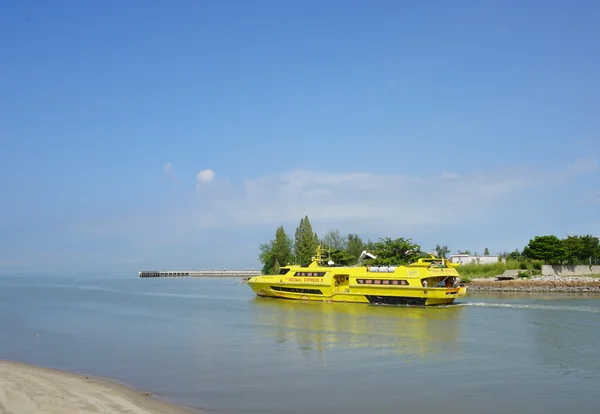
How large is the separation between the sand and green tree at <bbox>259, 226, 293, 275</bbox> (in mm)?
86725

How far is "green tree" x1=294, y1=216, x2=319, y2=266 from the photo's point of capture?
96.4 meters

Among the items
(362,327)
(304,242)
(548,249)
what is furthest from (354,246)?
(362,327)

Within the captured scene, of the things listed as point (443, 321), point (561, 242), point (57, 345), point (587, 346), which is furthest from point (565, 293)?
point (57, 345)

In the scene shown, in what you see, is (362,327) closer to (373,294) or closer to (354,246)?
(373,294)

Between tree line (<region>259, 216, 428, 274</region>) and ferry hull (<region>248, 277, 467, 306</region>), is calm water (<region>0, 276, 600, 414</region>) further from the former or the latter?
tree line (<region>259, 216, 428, 274</region>)

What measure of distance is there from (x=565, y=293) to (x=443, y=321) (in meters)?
35.8

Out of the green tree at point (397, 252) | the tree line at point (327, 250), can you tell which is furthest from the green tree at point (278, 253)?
the green tree at point (397, 252)

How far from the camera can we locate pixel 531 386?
17531mm

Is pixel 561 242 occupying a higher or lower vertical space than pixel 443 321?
higher

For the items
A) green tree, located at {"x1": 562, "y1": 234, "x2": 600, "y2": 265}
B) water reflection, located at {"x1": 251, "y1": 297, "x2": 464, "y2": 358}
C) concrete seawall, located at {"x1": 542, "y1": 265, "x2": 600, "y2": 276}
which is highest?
green tree, located at {"x1": 562, "y1": 234, "x2": 600, "y2": 265}

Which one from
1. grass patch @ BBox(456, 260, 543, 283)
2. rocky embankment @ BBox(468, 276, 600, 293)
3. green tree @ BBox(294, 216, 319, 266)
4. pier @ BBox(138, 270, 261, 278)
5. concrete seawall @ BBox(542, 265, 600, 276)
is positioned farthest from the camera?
pier @ BBox(138, 270, 261, 278)

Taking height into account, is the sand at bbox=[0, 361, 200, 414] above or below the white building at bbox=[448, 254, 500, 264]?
below

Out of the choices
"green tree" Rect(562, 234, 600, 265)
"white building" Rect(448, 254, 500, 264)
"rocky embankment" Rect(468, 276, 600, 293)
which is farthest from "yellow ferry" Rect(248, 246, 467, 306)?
"white building" Rect(448, 254, 500, 264)

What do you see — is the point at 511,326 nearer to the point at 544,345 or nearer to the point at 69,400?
the point at 544,345
